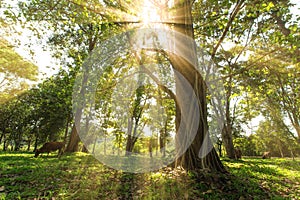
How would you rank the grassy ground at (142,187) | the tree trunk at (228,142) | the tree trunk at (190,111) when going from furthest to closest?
the tree trunk at (228,142) < the tree trunk at (190,111) < the grassy ground at (142,187)

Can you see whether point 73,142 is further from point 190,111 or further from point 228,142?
point 228,142

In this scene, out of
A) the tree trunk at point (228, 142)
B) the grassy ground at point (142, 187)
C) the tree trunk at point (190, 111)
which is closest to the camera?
the grassy ground at point (142, 187)

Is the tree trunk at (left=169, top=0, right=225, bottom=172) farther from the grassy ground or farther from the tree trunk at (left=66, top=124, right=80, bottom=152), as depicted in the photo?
the tree trunk at (left=66, top=124, right=80, bottom=152)

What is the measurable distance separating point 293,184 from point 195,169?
304 centimetres

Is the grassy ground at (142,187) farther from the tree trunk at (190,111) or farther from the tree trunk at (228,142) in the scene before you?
the tree trunk at (228,142)

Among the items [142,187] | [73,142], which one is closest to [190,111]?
[142,187]

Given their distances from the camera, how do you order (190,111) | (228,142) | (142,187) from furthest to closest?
(228,142) < (190,111) < (142,187)

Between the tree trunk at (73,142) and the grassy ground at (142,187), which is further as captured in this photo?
the tree trunk at (73,142)

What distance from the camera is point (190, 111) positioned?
5398mm

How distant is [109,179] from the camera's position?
4.90 meters

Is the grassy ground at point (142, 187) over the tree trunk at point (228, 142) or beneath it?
beneath

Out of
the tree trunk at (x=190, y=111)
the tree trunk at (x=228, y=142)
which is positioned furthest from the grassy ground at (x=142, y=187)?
the tree trunk at (x=228, y=142)

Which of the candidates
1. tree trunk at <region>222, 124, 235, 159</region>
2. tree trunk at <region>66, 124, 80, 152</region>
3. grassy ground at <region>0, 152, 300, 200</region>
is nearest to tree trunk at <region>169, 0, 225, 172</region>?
grassy ground at <region>0, 152, 300, 200</region>

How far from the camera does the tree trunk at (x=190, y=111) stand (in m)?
5.09
